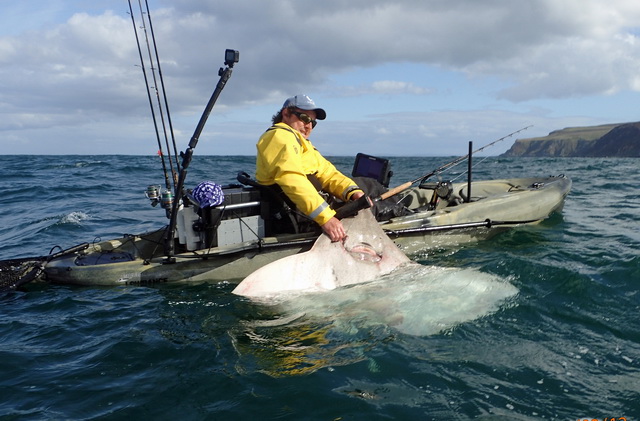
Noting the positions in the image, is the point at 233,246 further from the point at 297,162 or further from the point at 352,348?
the point at 352,348

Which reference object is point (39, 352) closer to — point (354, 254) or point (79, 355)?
point (79, 355)

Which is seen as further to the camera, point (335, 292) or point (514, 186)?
point (514, 186)

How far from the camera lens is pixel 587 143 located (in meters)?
145

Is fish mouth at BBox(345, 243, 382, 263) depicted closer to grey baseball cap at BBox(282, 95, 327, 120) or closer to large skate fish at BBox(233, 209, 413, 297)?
large skate fish at BBox(233, 209, 413, 297)

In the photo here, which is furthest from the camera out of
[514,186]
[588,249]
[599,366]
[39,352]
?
[514,186]

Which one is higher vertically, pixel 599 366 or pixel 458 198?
pixel 458 198

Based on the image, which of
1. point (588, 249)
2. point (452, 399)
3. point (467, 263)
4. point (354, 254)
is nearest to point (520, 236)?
point (588, 249)

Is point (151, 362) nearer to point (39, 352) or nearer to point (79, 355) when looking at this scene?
point (79, 355)

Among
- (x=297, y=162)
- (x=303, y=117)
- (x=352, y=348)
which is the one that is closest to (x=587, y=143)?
(x=303, y=117)

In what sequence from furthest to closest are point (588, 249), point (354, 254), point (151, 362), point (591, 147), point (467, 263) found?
point (591, 147)
point (588, 249)
point (467, 263)
point (354, 254)
point (151, 362)

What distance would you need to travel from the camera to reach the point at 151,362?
435 cm

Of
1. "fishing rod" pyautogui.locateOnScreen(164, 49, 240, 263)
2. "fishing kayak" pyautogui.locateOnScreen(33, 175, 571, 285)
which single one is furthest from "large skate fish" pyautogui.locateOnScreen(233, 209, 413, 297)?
"fishing rod" pyautogui.locateOnScreen(164, 49, 240, 263)

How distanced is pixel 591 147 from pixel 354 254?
501 feet

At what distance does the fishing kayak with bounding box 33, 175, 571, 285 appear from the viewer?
6418 millimetres
